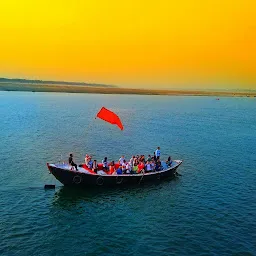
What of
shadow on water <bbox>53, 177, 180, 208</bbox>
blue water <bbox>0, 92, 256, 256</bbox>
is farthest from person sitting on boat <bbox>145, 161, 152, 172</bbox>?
blue water <bbox>0, 92, 256, 256</bbox>

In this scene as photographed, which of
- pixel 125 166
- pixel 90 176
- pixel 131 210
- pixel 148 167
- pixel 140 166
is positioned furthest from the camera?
pixel 148 167

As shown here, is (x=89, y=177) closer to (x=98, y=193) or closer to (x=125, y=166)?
(x=98, y=193)

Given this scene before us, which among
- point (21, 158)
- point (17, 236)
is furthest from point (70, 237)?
point (21, 158)

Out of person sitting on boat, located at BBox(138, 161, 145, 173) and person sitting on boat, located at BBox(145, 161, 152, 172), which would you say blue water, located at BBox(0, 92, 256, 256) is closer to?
person sitting on boat, located at BBox(145, 161, 152, 172)

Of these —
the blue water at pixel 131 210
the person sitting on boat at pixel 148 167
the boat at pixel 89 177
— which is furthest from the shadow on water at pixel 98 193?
the person sitting on boat at pixel 148 167

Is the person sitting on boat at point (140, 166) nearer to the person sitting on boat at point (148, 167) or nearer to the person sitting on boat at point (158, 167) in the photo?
the person sitting on boat at point (148, 167)

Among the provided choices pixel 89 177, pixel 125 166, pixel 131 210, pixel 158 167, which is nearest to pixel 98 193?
pixel 89 177

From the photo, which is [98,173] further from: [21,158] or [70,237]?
[21,158]

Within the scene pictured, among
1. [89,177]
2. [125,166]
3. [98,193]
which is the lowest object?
[98,193]
